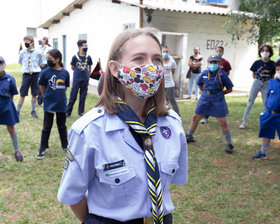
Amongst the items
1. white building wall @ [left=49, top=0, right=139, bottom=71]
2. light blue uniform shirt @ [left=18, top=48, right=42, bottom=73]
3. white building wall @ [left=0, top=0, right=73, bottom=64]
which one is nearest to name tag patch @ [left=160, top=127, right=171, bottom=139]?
light blue uniform shirt @ [left=18, top=48, right=42, bottom=73]

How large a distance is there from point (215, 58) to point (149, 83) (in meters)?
4.11

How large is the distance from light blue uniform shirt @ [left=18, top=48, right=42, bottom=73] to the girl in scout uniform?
6.58m

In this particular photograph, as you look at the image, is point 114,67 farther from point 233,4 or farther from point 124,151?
point 233,4

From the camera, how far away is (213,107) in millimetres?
5367

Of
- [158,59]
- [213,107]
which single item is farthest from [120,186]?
[213,107]

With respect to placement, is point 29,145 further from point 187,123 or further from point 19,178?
point 187,123

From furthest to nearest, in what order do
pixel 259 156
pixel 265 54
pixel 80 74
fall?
1. pixel 80 74
2. pixel 265 54
3. pixel 259 156

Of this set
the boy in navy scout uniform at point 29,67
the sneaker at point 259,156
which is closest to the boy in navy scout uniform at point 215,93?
the sneaker at point 259,156

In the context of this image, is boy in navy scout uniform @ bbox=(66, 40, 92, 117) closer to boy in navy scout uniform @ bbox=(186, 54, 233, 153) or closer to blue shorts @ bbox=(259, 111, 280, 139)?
boy in navy scout uniform @ bbox=(186, 54, 233, 153)

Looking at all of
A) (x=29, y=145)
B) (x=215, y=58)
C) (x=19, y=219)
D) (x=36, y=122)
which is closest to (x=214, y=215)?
(x=19, y=219)

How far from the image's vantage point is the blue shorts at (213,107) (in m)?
5.30

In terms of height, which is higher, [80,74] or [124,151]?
[124,151]

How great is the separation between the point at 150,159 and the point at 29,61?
22.8 ft

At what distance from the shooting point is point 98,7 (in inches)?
536
